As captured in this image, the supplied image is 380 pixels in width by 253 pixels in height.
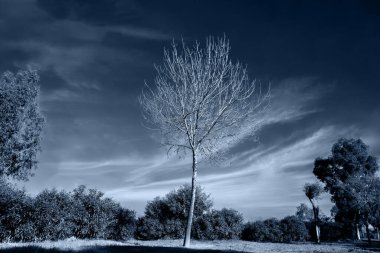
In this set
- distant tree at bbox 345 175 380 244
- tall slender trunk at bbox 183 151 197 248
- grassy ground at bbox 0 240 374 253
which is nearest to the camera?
grassy ground at bbox 0 240 374 253

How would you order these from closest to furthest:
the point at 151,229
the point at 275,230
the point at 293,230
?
the point at 151,229 → the point at 275,230 → the point at 293,230

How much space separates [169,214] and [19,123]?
17191mm

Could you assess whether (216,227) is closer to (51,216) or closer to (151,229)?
(151,229)

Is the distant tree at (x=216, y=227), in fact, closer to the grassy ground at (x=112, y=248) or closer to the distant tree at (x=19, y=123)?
the grassy ground at (x=112, y=248)

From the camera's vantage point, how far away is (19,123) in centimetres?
2669

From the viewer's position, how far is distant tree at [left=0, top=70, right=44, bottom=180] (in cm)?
2577

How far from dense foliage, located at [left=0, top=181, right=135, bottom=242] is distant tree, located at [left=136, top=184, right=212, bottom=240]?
8.36 m

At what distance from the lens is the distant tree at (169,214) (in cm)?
2809

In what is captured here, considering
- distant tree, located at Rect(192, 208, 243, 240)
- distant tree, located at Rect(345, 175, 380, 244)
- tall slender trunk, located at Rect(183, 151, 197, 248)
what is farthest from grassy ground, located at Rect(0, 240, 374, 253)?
distant tree, located at Rect(192, 208, 243, 240)

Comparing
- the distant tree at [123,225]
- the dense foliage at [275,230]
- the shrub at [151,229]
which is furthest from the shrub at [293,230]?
the distant tree at [123,225]

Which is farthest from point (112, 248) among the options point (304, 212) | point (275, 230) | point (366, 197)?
point (304, 212)

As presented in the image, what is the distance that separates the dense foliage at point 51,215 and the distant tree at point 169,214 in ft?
27.4

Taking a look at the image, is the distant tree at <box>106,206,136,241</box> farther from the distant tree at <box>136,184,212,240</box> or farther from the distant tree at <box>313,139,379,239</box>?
the distant tree at <box>313,139,379,239</box>

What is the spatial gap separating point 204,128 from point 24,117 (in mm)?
20415
